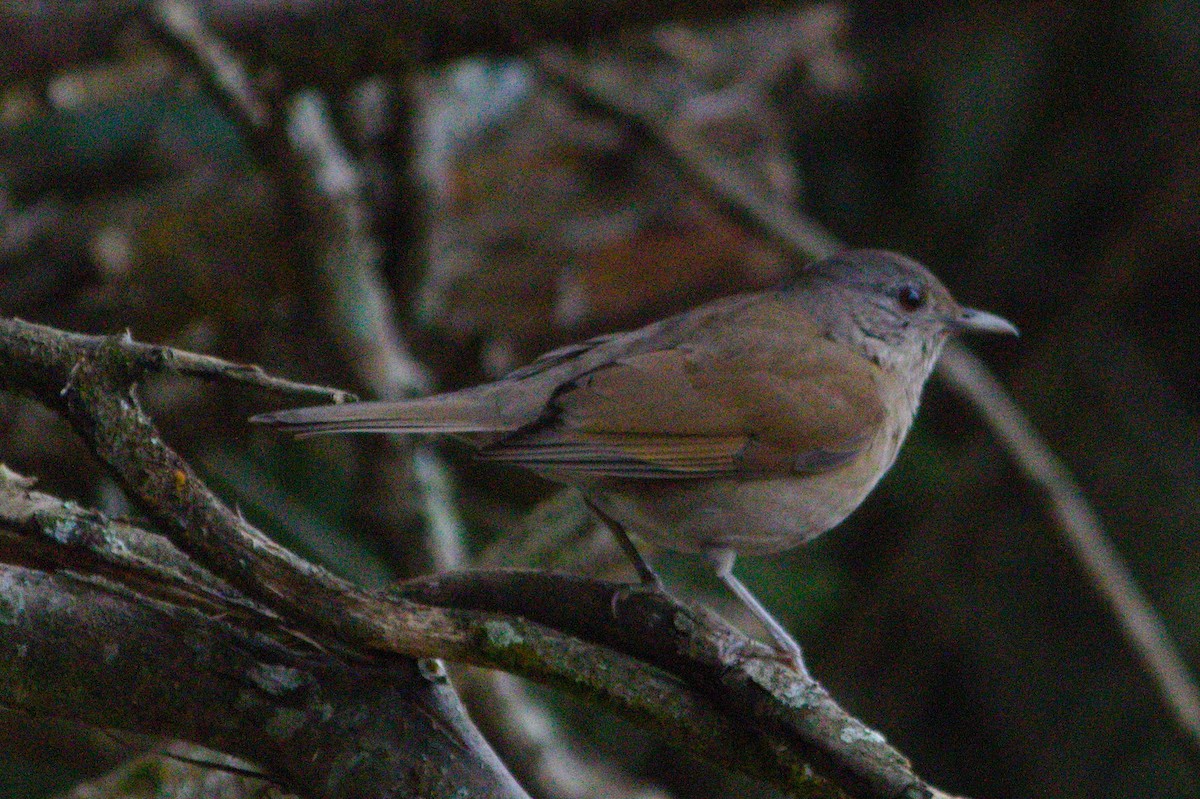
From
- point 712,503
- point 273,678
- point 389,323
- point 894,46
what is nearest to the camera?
point 273,678

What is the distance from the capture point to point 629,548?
3559mm

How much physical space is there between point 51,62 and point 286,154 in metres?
0.79

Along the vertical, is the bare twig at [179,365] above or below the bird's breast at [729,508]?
below

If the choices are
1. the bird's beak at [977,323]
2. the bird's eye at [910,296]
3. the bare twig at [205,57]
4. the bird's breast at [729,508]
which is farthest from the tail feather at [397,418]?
the bare twig at [205,57]

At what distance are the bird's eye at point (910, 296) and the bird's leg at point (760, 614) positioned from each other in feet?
3.77

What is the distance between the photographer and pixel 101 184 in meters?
6.18

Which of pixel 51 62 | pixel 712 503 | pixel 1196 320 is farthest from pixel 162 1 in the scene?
pixel 1196 320

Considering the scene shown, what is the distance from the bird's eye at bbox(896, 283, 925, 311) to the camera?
15.0 feet

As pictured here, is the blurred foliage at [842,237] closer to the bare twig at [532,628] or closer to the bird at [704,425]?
the bird at [704,425]

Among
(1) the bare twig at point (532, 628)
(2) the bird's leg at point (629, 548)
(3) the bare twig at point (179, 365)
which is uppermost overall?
(2) the bird's leg at point (629, 548)

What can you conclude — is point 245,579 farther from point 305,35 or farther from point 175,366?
point 305,35

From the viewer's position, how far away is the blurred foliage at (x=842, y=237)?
559 cm

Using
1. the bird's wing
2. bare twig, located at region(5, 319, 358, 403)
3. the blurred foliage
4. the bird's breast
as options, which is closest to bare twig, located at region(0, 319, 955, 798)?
bare twig, located at region(5, 319, 358, 403)

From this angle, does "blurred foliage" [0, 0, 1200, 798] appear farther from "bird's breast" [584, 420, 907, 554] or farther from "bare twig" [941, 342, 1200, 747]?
"bird's breast" [584, 420, 907, 554]
